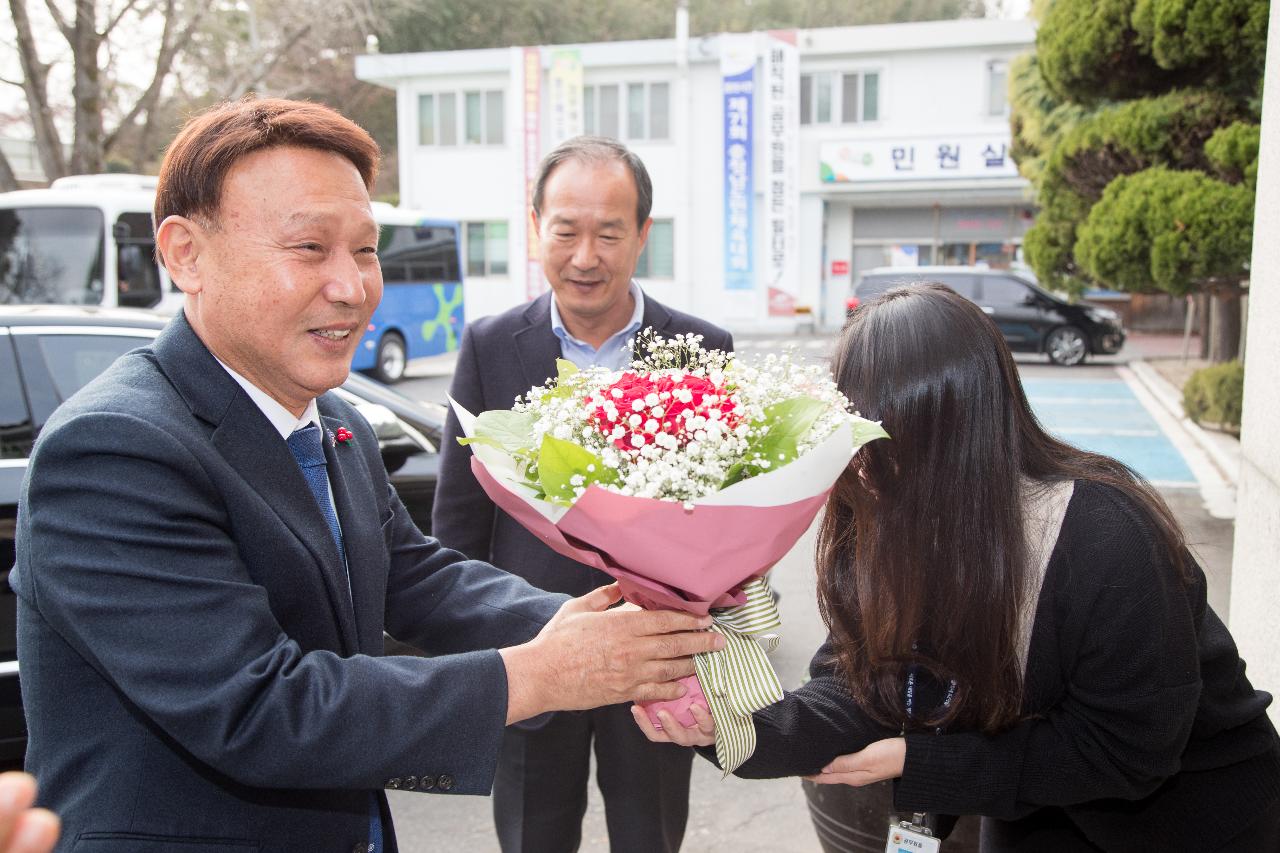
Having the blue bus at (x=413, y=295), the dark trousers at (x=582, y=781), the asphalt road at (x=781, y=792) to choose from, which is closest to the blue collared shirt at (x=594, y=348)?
the asphalt road at (x=781, y=792)

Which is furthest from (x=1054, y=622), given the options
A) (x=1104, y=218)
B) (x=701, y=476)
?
(x=1104, y=218)

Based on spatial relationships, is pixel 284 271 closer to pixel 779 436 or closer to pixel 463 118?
pixel 779 436

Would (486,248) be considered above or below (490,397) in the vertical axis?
above

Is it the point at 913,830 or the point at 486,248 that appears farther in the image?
the point at 486,248

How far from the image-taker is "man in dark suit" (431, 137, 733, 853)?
2.61 metres

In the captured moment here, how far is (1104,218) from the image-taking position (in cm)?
861

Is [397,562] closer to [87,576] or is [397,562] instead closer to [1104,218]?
[87,576]

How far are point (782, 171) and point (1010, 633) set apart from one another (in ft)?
77.3

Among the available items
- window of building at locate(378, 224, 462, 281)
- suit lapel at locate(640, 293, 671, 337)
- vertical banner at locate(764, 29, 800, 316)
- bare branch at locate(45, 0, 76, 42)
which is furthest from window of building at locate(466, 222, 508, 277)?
suit lapel at locate(640, 293, 671, 337)

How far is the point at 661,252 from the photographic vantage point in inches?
1012

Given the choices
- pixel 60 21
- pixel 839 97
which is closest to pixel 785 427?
pixel 60 21

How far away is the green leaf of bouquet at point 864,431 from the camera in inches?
60.6

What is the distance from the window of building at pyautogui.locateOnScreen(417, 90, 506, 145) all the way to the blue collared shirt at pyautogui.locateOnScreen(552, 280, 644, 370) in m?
24.7

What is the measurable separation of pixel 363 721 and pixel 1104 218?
343 inches
